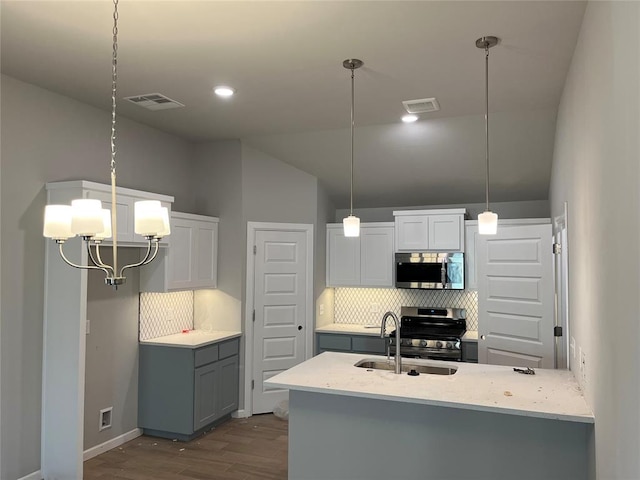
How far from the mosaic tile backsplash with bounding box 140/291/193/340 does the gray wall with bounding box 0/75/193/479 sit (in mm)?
1141

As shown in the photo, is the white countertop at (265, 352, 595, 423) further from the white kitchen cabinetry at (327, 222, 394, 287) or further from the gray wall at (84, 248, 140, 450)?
the white kitchen cabinetry at (327, 222, 394, 287)

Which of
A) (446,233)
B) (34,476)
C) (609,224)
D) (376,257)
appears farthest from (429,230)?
(34,476)

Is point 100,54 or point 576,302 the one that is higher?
point 100,54

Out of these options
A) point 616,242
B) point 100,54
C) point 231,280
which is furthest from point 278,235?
point 616,242

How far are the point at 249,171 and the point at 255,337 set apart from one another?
70.5 inches

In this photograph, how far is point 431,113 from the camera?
431 centimetres

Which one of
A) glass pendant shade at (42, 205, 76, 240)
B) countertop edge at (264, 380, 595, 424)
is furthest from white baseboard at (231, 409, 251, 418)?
glass pendant shade at (42, 205, 76, 240)

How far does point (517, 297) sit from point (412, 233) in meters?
1.65

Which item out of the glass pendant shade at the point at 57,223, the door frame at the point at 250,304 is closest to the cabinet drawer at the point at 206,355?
the door frame at the point at 250,304

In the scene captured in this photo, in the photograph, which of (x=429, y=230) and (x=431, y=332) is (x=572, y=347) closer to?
(x=431, y=332)

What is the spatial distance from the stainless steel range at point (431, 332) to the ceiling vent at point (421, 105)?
2.18 m

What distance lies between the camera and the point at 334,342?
18.5 feet

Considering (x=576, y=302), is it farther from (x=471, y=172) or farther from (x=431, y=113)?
(x=471, y=172)

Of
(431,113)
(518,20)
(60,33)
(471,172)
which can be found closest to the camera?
(518,20)
